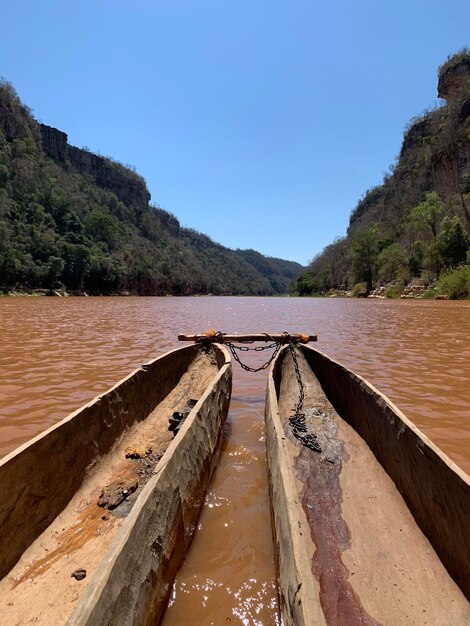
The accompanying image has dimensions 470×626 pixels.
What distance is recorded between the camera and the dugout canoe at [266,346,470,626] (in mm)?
2164

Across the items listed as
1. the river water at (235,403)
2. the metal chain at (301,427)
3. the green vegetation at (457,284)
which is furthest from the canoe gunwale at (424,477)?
the green vegetation at (457,284)

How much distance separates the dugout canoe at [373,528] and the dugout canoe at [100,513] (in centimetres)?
68

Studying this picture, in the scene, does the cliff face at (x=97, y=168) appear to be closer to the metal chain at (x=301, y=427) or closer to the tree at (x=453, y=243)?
the tree at (x=453, y=243)

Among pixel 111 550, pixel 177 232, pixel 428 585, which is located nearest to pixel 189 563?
pixel 111 550

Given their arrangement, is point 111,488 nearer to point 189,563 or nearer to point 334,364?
point 189,563

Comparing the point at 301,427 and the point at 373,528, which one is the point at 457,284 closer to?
the point at 301,427

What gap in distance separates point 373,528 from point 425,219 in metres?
48.2

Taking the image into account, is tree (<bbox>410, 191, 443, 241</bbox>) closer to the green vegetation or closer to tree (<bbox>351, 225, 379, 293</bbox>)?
the green vegetation

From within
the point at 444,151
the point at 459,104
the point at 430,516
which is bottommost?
the point at 430,516

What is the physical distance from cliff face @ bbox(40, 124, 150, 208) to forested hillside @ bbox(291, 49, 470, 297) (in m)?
71.8

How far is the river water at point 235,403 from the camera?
8.09 feet

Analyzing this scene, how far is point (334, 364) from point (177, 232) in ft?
613

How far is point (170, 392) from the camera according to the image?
6379 mm

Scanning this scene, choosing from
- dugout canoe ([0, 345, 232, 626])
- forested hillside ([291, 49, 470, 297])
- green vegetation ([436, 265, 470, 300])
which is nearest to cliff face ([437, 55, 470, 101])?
forested hillside ([291, 49, 470, 297])
